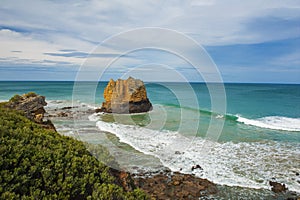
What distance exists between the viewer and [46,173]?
3629 mm

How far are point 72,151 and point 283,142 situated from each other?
56.2 feet

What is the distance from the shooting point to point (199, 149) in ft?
46.7

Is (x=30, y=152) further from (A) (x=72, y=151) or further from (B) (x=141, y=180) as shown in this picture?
(B) (x=141, y=180)

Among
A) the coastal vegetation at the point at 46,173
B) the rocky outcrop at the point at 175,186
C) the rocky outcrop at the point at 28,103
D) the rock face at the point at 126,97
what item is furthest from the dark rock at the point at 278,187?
the rock face at the point at 126,97

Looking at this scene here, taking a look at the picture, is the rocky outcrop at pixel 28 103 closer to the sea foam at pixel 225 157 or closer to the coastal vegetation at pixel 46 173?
the sea foam at pixel 225 157

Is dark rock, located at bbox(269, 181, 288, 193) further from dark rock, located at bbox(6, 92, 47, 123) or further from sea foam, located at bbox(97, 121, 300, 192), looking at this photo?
dark rock, located at bbox(6, 92, 47, 123)

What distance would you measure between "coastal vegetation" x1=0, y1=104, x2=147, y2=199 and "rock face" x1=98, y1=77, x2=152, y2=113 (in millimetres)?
24163

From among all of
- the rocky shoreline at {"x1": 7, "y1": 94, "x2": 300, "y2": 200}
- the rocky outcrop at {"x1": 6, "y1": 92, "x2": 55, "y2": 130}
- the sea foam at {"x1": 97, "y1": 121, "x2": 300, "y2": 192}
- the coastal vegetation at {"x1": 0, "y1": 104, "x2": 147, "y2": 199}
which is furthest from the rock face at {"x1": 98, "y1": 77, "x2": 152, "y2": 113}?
the coastal vegetation at {"x1": 0, "y1": 104, "x2": 147, "y2": 199}

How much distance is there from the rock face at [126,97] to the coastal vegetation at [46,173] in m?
24.2

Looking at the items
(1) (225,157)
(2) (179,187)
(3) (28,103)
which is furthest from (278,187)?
(3) (28,103)

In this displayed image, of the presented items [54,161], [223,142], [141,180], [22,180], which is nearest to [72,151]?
[54,161]

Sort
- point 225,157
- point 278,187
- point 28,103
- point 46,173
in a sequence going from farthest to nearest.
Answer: point 28,103
point 225,157
point 278,187
point 46,173

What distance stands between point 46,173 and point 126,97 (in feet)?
83.6

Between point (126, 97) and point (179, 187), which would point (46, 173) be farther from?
point (126, 97)
